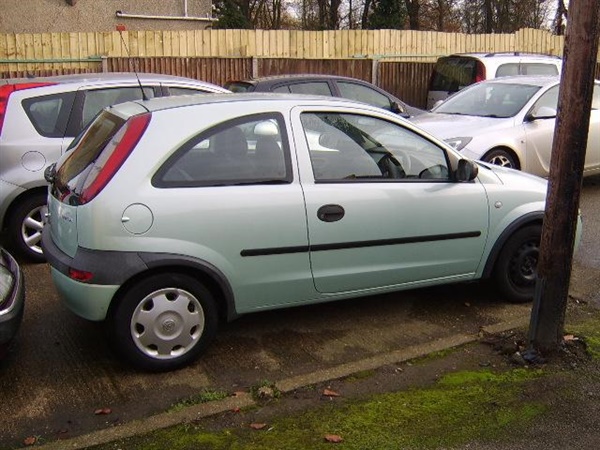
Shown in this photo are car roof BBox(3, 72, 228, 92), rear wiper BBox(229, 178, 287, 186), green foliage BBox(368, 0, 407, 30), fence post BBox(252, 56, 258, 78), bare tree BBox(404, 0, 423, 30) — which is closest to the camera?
rear wiper BBox(229, 178, 287, 186)

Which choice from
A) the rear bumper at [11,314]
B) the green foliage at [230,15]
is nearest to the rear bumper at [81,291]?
the rear bumper at [11,314]

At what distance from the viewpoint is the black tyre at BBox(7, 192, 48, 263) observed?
6074 mm

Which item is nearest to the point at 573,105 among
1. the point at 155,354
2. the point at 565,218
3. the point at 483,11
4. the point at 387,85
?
the point at 565,218

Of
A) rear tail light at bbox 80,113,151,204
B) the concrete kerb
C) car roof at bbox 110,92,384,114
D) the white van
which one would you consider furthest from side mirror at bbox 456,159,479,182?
the white van

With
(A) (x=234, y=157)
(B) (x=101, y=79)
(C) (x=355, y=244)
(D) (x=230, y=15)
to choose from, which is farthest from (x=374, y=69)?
(D) (x=230, y=15)

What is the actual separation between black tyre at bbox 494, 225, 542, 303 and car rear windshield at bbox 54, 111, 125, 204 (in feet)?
9.73

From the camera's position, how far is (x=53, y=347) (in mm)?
4520

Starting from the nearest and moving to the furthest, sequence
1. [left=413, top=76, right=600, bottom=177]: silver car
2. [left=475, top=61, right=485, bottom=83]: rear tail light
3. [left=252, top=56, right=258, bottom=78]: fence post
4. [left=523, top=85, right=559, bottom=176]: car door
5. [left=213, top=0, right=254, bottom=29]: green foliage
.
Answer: [left=413, top=76, right=600, bottom=177]: silver car < [left=523, top=85, right=559, bottom=176]: car door < [left=475, top=61, right=485, bottom=83]: rear tail light < [left=252, top=56, right=258, bottom=78]: fence post < [left=213, top=0, right=254, bottom=29]: green foliage

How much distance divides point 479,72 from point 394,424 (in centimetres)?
1018

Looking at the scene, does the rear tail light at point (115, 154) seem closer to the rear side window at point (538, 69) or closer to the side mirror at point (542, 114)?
the side mirror at point (542, 114)

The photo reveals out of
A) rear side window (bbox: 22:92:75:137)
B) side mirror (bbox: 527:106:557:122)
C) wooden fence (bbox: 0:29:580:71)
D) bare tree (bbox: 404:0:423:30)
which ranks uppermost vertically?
bare tree (bbox: 404:0:423:30)

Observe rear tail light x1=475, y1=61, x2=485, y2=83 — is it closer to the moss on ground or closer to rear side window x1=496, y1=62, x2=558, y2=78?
rear side window x1=496, y1=62, x2=558, y2=78

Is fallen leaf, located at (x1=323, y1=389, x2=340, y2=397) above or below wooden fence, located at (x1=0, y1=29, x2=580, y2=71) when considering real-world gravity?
below

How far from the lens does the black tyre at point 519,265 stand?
5180 millimetres
